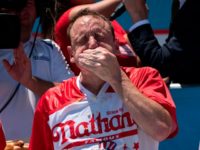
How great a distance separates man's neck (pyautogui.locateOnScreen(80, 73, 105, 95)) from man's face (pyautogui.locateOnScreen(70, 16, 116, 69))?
0.08 meters

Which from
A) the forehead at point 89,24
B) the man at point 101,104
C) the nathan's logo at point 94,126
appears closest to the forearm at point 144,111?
the man at point 101,104

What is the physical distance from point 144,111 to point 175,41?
0.71 meters

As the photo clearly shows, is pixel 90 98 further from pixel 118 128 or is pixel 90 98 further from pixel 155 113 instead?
pixel 155 113

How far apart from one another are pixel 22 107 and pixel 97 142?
0.73m

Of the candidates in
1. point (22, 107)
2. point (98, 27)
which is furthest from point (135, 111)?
point (22, 107)

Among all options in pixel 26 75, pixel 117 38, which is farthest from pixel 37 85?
pixel 117 38

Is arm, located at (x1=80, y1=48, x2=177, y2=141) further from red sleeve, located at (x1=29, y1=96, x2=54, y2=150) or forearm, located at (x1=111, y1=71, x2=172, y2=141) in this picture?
red sleeve, located at (x1=29, y1=96, x2=54, y2=150)

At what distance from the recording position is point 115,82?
1.99 m

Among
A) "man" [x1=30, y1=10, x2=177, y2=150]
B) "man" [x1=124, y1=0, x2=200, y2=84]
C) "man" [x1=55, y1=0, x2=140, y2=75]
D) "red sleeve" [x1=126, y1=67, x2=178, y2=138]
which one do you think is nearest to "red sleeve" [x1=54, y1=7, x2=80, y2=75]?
"man" [x1=55, y1=0, x2=140, y2=75]

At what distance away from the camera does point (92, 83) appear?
2186 millimetres

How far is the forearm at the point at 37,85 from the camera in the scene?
8.72ft

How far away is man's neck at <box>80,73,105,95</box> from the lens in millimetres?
2168

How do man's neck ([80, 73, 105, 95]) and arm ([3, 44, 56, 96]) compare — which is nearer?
man's neck ([80, 73, 105, 95])

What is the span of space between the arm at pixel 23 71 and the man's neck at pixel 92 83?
491 millimetres
